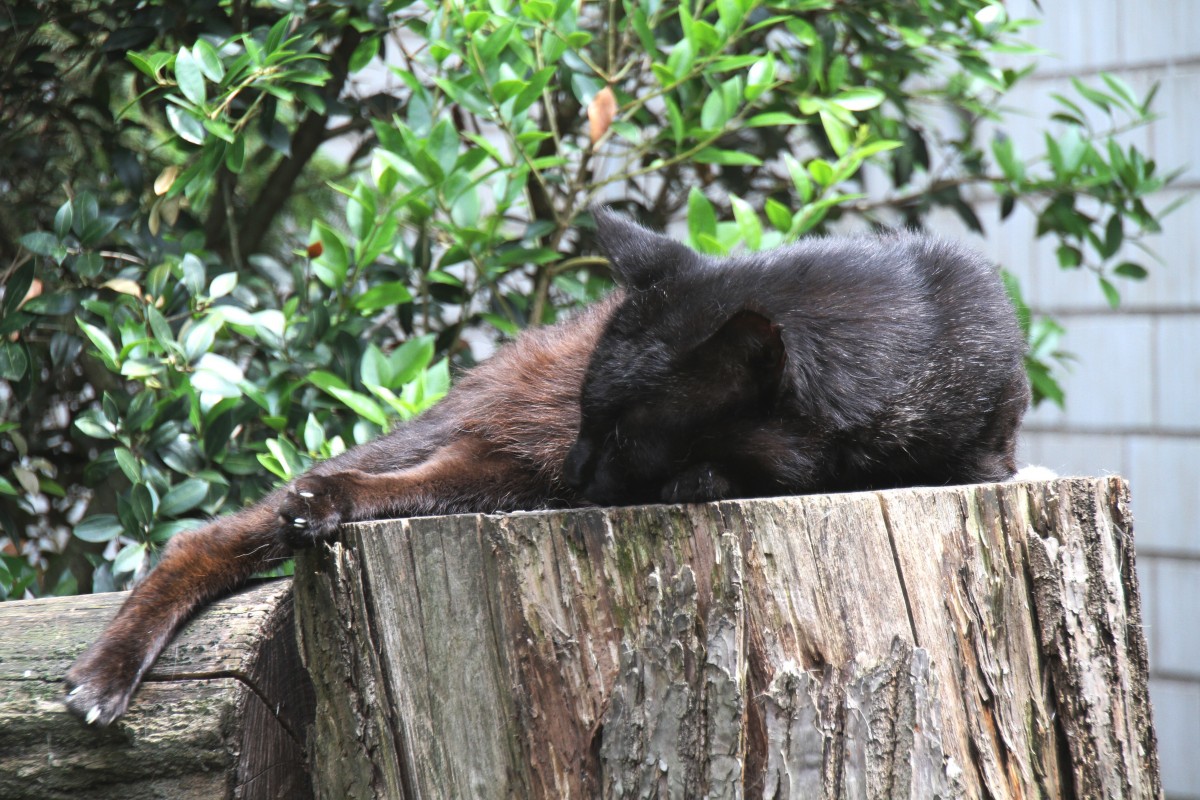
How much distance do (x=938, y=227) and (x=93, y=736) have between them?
3.93 meters

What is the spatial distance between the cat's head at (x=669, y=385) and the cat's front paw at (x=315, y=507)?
41 cm

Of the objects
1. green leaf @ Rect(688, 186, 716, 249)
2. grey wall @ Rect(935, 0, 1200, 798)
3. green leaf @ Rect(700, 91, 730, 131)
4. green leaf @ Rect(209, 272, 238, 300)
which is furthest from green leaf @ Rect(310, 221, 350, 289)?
grey wall @ Rect(935, 0, 1200, 798)

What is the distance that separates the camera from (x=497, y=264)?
2.90 metres

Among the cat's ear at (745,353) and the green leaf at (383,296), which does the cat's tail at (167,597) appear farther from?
the cat's ear at (745,353)

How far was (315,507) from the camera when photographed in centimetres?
179

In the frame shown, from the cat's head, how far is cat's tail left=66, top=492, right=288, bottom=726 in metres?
0.60

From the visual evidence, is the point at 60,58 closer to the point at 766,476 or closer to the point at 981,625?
the point at 766,476

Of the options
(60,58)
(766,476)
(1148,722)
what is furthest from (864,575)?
(60,58)

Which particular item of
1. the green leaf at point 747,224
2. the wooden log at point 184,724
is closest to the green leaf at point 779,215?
the green leaf at point 747,224

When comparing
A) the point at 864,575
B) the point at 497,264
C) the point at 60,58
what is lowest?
the point at 864,575

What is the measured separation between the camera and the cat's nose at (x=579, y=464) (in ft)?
6.24

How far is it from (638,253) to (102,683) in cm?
125

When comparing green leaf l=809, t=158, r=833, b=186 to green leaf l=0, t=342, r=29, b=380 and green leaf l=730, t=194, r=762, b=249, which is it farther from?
green leaf l=0, t=342, r=29, b=380

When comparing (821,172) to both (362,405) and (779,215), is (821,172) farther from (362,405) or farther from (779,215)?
(362,405)
